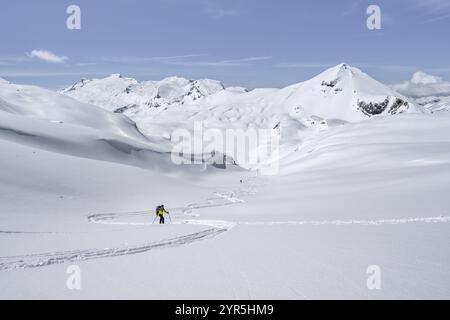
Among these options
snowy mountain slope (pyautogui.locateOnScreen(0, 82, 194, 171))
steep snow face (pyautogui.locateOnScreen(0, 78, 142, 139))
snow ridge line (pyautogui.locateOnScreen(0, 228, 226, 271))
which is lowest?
snow ridge line (pyautogui.locateOnScreen(0, 228, 226, 271))

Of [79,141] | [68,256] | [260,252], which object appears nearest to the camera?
[260,252]

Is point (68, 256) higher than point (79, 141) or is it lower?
lower

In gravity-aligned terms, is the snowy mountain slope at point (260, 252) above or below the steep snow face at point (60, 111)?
below

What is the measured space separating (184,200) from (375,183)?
23170 mm

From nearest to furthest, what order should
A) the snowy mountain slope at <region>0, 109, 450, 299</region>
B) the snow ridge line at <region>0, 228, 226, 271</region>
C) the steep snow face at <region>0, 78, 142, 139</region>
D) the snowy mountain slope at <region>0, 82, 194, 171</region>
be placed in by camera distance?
1. the snowy mountain slope at <region>0, 109, 450, 299</region>
2. the snow ridge line at <region>0, 228, 226, 271</region>
3. the snowy mountain slope at <region>0, 82, 194, 171</region>
4. the steep snow face at <region>0, 78, 142, 139</region>

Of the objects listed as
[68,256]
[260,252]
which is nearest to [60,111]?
[68,256]

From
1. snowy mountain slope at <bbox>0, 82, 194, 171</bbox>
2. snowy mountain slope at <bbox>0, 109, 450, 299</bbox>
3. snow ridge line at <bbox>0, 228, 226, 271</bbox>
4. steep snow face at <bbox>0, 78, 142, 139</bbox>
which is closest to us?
snowy mountain slope at <bbox>0, 109, 450, 299</bbox>

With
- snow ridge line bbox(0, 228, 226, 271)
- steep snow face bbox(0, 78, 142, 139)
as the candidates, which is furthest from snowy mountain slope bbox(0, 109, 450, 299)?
steep snow face bbox(0, 78, 142, 139)

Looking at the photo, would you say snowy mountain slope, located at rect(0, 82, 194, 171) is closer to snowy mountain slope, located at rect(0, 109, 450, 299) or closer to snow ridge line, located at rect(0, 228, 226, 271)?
snowy mountain slope, located at rect(0, 109, 450, 299)

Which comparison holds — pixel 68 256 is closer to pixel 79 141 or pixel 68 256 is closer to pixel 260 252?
pixel 260 252

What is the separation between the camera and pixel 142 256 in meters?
12.9

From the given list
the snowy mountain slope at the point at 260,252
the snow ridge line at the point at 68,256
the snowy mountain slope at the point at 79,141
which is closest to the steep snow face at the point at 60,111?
the snowy mountain slope at the point at 79,141

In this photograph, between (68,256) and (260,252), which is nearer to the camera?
(260,252)

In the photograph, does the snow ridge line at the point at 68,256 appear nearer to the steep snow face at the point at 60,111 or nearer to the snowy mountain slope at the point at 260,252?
the snowy mountain slope at the point at 260,252
